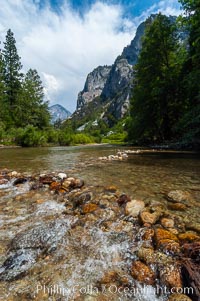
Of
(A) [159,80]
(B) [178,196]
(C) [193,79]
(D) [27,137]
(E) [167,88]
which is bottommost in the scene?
(B) [178,196]

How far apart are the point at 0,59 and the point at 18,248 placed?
158 feet

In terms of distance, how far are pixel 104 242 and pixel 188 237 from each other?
1.21 m

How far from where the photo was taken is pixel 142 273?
2357mm

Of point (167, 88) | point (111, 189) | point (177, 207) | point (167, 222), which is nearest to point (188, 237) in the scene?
point (167, 222)

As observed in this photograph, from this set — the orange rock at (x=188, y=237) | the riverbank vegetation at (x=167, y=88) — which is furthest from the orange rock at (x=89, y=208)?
the riverbank vegetation at (x=167, y=88)

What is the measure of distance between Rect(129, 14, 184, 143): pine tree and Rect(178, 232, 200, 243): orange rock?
17.1m

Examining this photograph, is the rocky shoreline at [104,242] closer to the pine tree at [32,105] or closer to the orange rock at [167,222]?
the orange rock at [167,222]

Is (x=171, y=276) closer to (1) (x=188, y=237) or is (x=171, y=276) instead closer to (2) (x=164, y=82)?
(1) (x=188, y=237)

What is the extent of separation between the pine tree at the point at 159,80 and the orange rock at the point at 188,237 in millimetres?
17058

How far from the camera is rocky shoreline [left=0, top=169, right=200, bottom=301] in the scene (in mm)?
2238

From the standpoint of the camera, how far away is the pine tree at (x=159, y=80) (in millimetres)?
19516

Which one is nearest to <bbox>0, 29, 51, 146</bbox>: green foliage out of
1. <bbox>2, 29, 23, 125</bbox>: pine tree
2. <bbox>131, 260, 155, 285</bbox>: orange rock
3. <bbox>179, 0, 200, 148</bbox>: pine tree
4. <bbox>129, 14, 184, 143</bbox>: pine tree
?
<bbox>2, 29, 23, 125</bbox>: pine tree

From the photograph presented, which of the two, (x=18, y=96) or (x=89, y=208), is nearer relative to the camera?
(x=89, y=208)

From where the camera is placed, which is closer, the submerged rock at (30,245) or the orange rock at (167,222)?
the submerged rock at (30,245)
